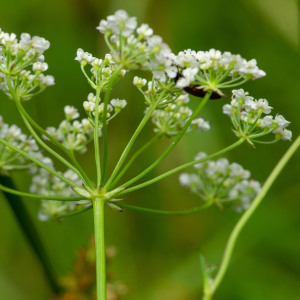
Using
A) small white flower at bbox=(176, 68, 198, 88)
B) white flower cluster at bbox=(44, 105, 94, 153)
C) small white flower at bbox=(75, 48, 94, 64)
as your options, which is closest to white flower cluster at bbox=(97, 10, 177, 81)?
small white flower at bbox=(176, 68, 198, 88)

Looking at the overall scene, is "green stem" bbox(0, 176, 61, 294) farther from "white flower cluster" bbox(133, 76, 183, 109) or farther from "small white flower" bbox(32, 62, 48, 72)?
"white flower cluster" bbox(133, 76, 183, 109)

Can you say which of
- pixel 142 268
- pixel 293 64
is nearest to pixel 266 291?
pixel 142 268

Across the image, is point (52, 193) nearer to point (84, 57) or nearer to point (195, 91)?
point (84, 57)

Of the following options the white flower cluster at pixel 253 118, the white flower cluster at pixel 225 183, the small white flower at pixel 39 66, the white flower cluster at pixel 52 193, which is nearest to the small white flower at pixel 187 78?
the white flower cluster at pixel 253 118

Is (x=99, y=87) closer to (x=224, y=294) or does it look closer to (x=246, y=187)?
(x=246, y=187)

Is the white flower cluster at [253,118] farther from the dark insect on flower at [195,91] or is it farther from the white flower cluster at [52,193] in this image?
the white flower cluster at [52,193]

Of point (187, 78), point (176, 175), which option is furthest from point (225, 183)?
point (176, 175)
